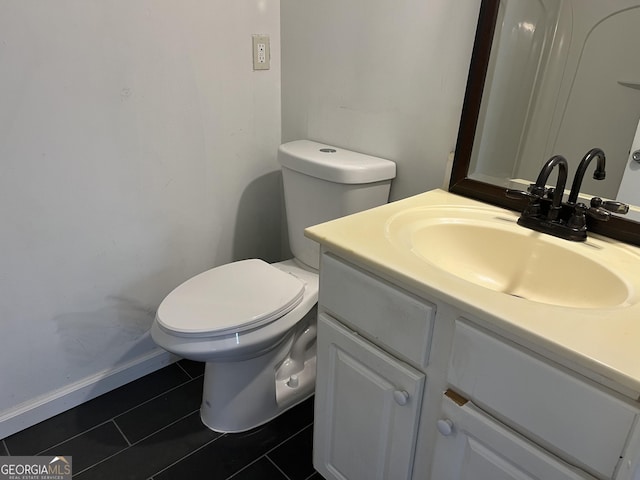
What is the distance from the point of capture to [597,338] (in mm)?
656

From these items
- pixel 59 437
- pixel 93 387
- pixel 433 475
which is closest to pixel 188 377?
pixel 93 387

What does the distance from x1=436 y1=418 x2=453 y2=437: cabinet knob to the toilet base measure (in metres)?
0.70

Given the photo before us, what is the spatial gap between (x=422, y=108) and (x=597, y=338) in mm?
856

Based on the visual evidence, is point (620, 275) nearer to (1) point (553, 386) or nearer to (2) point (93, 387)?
(1) point (553, 386)

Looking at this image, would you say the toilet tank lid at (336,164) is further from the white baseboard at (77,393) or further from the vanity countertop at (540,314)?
the white baseboard at (77,393)

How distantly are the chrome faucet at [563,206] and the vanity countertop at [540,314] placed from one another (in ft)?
0.20

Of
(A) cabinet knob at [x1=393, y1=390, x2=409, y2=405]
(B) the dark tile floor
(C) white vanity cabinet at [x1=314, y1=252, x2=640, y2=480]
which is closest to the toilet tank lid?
(C) white vanity cabinet at [x1=314, y1=252, x2=640, y2=480]

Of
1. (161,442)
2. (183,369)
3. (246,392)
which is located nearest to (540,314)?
(246,392)

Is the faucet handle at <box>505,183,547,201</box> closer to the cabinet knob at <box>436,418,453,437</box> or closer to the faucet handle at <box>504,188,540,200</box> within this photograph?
the faucet handle at <box>504,188,540,200</box>

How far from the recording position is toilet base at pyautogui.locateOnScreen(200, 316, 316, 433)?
1436mm

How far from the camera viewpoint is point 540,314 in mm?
707

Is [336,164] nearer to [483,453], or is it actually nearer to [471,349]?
[471,349]

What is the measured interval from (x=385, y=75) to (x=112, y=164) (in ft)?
2.88

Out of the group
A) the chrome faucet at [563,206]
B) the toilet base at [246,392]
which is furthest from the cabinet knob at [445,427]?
the toilet base at [246,392]
